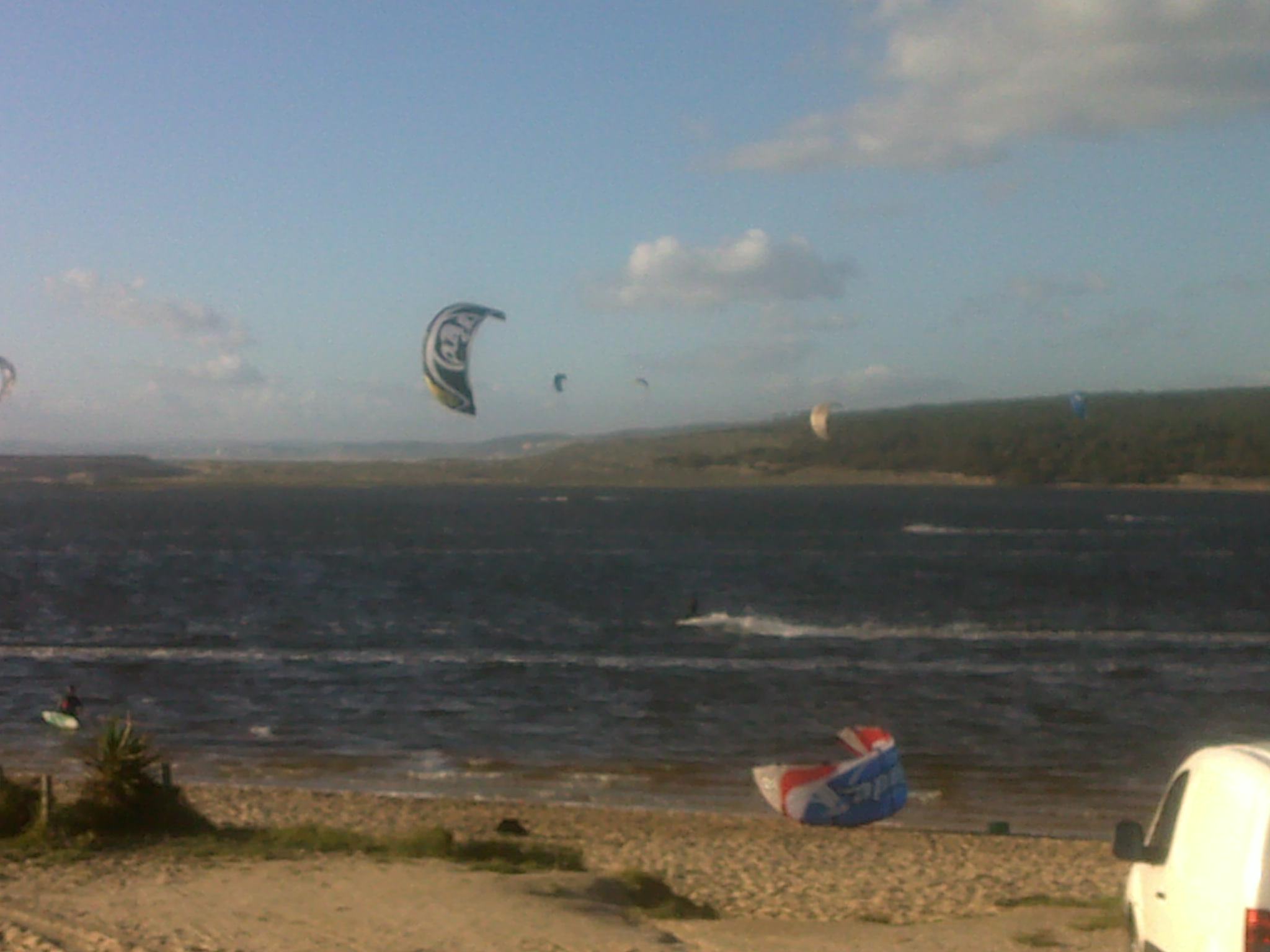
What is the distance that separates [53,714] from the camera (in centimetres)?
2706

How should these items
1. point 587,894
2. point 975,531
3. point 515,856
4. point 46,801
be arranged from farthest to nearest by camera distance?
point 975,531 → point 515,856 → point 46,801 → point 587,894

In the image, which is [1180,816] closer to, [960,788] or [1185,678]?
[960,788]

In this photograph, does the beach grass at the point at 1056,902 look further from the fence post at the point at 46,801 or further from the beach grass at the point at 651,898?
the fence post at the point at 46,801

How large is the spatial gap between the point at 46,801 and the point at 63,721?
1493 cm

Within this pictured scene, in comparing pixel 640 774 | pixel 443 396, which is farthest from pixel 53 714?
pixel 640 774

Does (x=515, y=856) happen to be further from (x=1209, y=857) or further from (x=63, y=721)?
(x=63, y=721)

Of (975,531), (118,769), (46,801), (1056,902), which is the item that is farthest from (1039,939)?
(975,531)

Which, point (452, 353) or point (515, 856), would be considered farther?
point (452, 353)

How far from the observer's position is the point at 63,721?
2675 centimetres

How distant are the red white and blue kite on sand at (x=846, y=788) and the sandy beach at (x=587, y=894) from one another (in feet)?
0.84

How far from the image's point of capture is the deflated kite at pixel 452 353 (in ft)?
79.9

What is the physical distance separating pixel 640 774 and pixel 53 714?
1208cm

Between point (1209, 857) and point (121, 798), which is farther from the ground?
point (1209, 857)

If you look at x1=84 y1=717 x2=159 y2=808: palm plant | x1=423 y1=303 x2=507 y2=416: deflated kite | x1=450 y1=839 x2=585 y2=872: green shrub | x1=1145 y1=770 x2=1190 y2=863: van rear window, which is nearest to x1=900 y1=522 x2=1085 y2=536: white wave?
x1=423 y1=303 x2=507 y2=416: deflated kite
